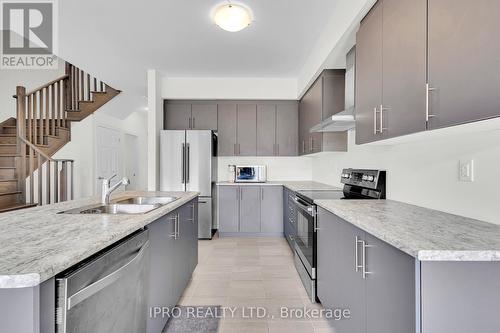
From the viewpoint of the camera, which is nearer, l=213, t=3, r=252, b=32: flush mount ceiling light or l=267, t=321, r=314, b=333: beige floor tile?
l=267, t=321, r=314, b=333: beige floor tile

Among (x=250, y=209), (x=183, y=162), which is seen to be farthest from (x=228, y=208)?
(x=183, y=162)

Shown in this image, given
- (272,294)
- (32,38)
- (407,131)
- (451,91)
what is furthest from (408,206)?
(32,38)

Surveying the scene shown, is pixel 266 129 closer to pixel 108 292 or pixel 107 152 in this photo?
pixel 107 152

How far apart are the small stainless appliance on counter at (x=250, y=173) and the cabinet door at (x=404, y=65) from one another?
3057 mm

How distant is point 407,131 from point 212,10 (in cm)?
210

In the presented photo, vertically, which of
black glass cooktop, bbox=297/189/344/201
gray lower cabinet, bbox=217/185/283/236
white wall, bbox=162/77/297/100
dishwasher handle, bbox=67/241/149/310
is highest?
white wall, bbox=162/77/297/100

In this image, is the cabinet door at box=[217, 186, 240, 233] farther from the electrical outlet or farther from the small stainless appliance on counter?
the electrical outlet

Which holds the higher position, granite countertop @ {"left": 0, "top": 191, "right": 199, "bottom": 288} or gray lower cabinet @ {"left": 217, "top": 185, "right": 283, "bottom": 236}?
granite countertop @ {"left": 0, "top": 191, "right": 199, "bottom": 288}

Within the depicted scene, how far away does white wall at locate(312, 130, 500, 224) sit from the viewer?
4.32ft

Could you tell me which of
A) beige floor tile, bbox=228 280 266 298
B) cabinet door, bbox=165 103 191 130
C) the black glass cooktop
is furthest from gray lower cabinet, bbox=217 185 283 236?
beige floor tile, bbox=228 280 266 298

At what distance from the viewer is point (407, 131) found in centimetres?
143

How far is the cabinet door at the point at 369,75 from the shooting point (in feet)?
5.78

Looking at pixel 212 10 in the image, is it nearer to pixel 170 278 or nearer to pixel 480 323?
pixel 170 278

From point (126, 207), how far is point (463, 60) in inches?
87.5
